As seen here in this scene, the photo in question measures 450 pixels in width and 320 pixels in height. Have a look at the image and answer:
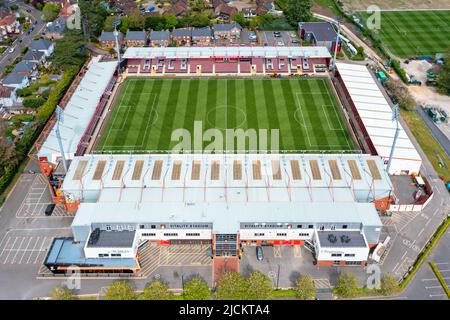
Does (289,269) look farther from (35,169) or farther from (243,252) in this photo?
(35,169)

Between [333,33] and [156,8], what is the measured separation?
58.1m

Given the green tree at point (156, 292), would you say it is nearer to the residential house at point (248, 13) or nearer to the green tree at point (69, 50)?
the green tree at point (69, 50)

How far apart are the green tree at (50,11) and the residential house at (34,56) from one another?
26.3 m

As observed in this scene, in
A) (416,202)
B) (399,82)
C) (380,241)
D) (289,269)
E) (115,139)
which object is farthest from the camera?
(399,82)

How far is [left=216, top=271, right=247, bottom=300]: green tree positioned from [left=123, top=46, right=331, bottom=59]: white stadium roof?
206 ft

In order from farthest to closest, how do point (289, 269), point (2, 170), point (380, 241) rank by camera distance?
point (2, 170) → point (380, 241) → point (289, 269)

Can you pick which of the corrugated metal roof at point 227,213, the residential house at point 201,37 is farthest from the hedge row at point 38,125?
the residential house at point 201,37

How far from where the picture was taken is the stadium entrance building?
5759 centimetres

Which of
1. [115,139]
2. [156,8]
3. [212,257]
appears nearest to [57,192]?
[115,139]

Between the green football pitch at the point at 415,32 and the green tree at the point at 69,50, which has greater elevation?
the green tree at the point at 69,50

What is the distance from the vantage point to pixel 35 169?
75250mm

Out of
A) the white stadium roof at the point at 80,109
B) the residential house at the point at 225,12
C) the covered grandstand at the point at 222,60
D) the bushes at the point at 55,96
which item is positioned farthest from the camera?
the residential house at the point at 225,12

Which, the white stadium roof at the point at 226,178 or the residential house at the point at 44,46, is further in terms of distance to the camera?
the residential house at the point at 44,46

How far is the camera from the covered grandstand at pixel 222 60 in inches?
3979
